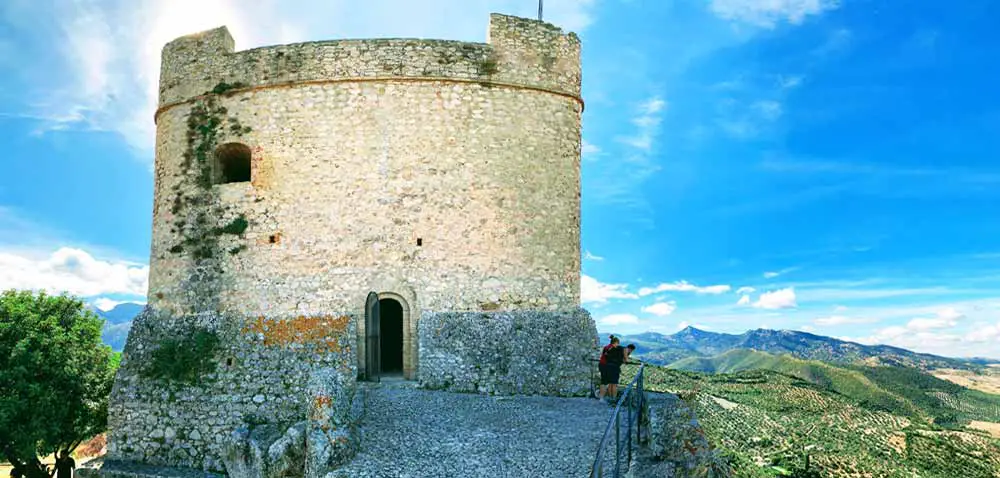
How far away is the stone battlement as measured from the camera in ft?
41.5

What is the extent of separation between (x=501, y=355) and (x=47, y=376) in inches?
407

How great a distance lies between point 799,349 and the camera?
101m

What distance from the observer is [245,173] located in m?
14.6

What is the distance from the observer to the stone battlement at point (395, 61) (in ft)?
41.5

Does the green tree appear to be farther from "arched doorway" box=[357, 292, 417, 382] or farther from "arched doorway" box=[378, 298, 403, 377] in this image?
"arched doorway" box=[357, 292, 417, 382]

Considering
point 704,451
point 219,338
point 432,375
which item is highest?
point 219,338

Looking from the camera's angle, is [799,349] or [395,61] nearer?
[395,61]

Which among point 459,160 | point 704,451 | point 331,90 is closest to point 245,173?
point 331,90

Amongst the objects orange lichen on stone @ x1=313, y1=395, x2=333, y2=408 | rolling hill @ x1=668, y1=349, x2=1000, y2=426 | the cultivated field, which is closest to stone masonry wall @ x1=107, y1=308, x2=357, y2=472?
orange lichen on stone @ x1=313, y1=395, x2=333, y2=408

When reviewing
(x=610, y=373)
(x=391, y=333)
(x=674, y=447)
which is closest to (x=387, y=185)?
(x=391, y=333)

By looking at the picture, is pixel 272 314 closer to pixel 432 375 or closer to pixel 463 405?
pixel 432 375

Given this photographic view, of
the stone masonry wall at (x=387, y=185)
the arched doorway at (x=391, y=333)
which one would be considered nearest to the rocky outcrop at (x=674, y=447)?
the stone masonry wall at (x=387, y=185)

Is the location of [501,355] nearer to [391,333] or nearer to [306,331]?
[391,333]

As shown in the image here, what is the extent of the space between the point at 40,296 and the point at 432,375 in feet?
34.4
